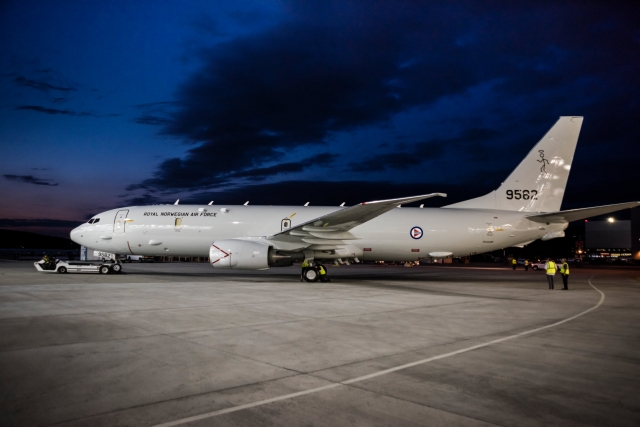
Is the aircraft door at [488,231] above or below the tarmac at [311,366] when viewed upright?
above

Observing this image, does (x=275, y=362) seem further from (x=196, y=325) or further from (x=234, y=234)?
(x=234, y=234)

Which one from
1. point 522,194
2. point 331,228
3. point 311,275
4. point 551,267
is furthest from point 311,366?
point 522,194

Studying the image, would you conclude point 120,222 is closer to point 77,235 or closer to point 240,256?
point 77,235

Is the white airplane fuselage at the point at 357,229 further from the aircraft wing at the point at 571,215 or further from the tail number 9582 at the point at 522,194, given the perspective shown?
the tail number 9582 at the point at 522,194

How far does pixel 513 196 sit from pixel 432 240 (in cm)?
515

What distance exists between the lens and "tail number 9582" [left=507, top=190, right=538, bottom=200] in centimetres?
2234

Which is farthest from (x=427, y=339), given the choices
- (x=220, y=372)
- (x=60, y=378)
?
(x=60, y=378)

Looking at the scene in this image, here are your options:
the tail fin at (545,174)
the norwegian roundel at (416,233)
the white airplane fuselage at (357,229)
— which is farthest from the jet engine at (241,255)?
the tail fin at (545,174)

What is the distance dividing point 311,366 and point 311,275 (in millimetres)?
14594

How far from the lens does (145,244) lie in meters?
22.4

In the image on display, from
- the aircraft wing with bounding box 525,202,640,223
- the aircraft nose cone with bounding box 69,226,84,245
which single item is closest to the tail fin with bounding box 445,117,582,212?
the aircraft wing with bounding box 525,202,640,223

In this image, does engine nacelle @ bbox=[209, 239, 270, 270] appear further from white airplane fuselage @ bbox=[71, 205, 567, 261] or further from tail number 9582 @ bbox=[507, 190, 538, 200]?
tail number 9582 @ bbox=[507, 190, 538, 200]

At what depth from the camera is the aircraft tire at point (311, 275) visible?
66.9 ft

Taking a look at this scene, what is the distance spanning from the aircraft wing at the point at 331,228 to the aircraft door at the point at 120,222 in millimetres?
8666
